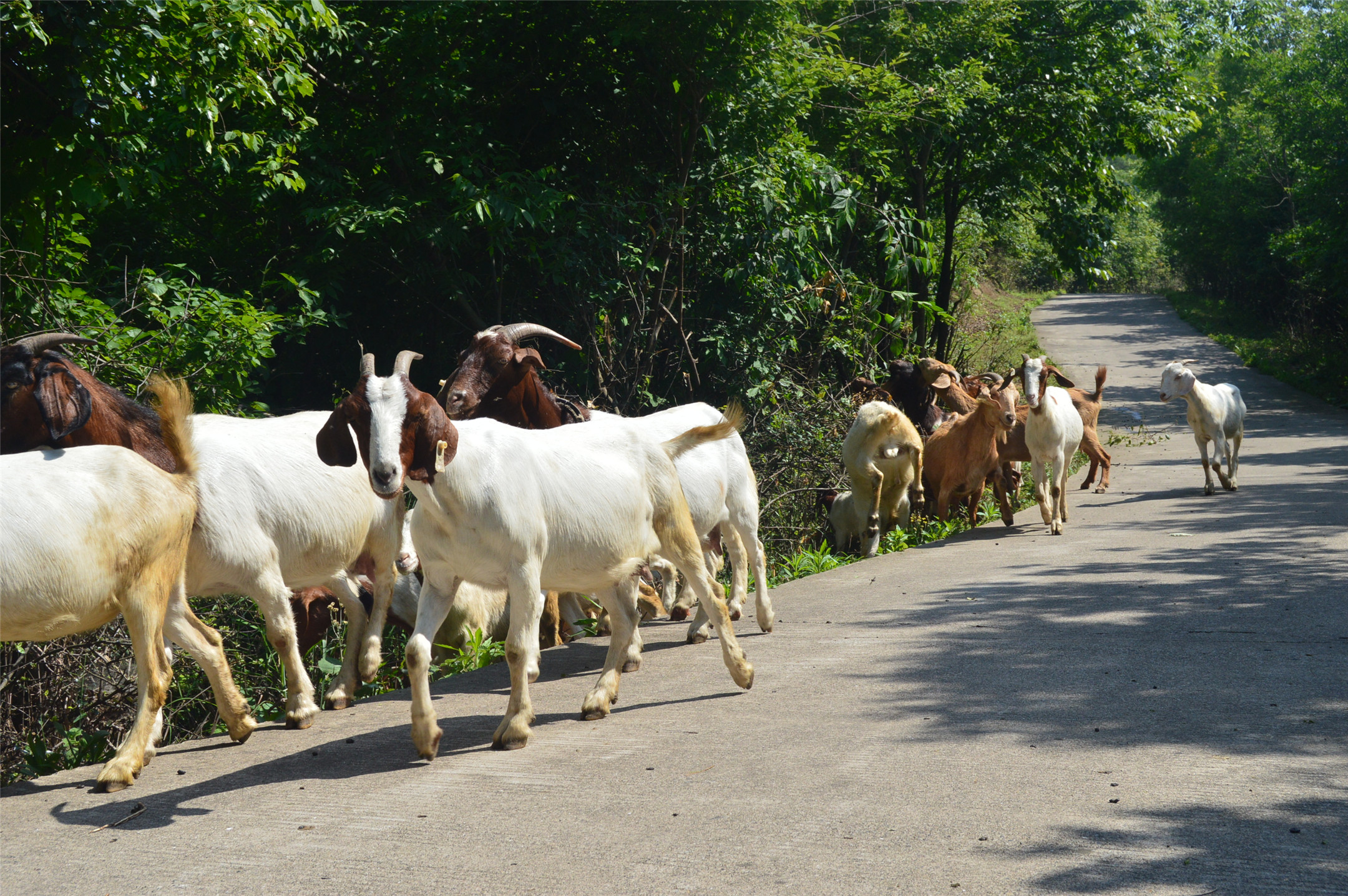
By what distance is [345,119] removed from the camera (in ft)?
35.9

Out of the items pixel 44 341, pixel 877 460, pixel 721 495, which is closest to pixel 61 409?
pixel 44 341

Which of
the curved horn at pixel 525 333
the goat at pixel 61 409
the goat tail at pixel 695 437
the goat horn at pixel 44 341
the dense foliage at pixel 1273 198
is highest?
the dense foliage at pixel 1273 198

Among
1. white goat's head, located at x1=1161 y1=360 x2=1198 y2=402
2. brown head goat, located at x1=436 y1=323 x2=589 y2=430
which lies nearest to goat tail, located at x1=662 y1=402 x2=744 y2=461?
brown head goat, located at x1=436 y1=323 x2=589 y2=430

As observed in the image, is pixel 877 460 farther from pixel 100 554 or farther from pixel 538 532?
pixel 100 554

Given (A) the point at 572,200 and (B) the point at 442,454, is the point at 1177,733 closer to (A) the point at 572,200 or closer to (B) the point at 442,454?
(B) the point at 442,454

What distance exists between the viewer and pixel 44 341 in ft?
17.8

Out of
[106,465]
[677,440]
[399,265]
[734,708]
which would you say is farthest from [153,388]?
[399,265]

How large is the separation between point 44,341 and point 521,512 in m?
2.48

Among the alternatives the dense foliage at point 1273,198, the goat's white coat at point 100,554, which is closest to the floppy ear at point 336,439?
the goat's white coat at point 100,554

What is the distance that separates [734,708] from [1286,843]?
2684 mm

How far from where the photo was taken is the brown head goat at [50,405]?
531 centimetres

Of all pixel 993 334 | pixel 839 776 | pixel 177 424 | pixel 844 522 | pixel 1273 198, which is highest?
pixel 1273 198

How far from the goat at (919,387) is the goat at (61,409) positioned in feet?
30.7

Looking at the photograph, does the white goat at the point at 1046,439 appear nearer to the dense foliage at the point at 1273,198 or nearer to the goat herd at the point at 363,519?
the goat herd at the point at 363,519
